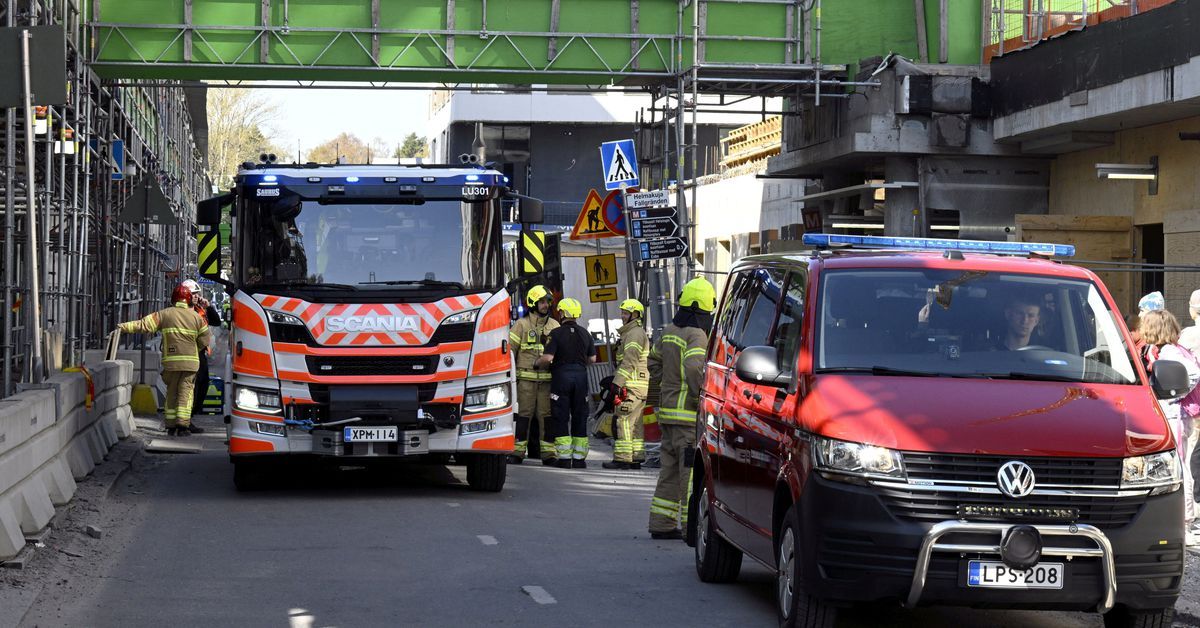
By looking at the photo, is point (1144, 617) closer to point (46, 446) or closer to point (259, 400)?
point (46, 446)

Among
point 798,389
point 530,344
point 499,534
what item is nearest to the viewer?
point 798,389

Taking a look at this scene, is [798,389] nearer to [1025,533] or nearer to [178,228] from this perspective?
[1025,533]

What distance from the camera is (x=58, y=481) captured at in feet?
39.7

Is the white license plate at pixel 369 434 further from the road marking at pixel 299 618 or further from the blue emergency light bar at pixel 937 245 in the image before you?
the blue emergency light bar at pixel 937 245

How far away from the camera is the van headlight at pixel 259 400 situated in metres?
13.5

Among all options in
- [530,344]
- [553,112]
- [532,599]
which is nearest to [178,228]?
[553,112]

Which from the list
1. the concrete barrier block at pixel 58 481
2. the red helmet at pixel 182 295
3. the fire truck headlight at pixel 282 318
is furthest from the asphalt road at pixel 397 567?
the red helmet at pixel 182 295

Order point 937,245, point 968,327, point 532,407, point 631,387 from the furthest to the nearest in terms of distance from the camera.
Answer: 1. point 532,407
2. point 631,387
3. point 937,245
4. point 968,327

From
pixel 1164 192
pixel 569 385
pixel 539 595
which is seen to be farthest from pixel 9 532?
pixel 1164 192

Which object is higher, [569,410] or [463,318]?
[463,318]

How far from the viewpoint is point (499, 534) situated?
1169cm

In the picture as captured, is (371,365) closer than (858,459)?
No

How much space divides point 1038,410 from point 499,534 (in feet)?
18.0

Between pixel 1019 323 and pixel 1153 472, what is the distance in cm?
110
